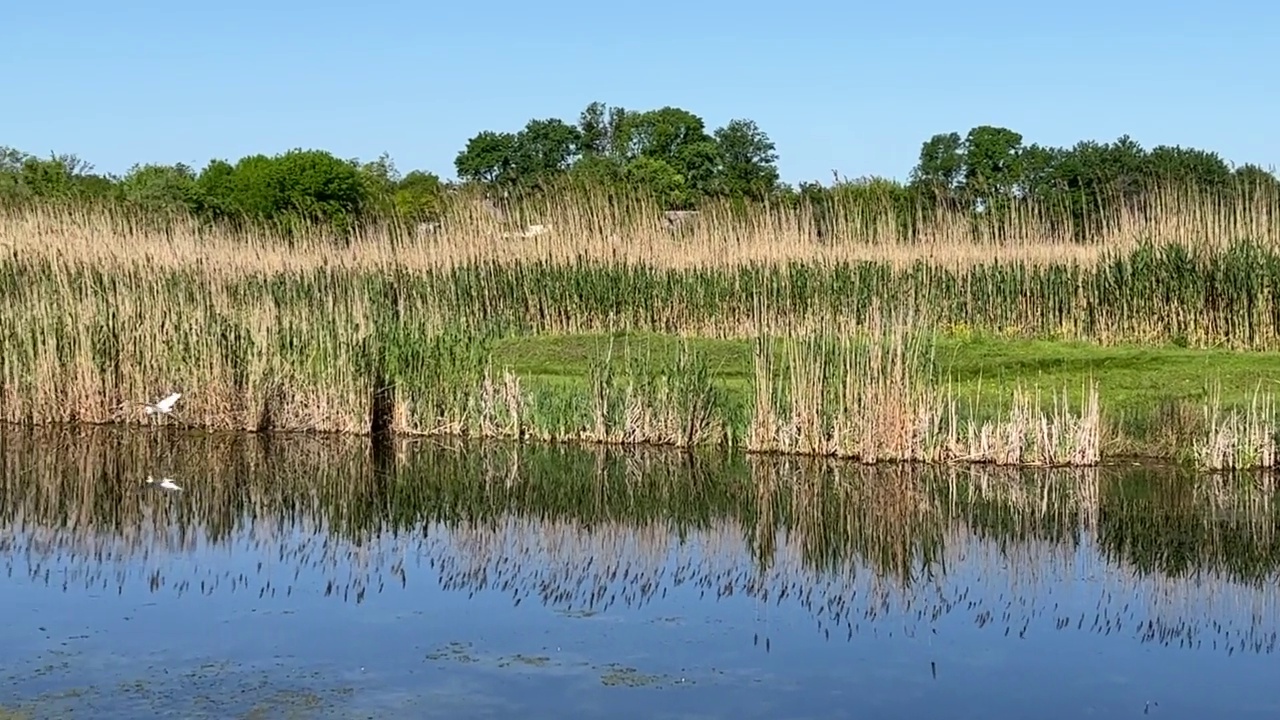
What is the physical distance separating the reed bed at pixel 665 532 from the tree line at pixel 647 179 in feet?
27.7

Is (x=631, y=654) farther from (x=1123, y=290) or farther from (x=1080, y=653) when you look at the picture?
(x=1123, y=290)

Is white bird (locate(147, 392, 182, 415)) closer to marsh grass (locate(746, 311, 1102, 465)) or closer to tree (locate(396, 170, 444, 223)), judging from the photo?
marsh grass (locate(746, 311, 1102, 465))

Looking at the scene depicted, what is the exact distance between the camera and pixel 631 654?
7301 millimetres

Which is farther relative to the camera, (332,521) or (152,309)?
(152,309)

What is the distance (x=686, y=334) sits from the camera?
18.5 metres

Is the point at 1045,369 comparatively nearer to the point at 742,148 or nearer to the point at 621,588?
the point at 621,588

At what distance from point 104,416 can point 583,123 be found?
59.4 m

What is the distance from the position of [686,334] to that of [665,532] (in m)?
8.53

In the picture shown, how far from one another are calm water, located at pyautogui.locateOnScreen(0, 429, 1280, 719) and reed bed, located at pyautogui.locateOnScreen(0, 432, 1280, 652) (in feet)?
0.10

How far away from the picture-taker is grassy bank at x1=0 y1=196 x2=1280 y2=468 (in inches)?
480

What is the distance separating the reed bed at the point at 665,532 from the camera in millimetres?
8508

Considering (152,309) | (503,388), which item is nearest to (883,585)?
(503,388)

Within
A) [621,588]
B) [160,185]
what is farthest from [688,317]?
[160,185]

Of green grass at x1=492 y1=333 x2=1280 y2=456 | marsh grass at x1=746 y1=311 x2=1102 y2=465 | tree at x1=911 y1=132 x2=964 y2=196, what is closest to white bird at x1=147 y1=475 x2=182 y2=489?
green grass at x1=492 y1=333 x2=1280 y2=456
